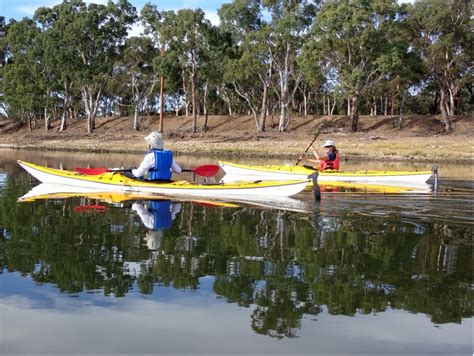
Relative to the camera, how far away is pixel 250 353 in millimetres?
5141

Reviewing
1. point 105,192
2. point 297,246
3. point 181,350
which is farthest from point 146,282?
point 105,192

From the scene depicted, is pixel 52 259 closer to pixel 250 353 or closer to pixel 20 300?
pixel 20 300

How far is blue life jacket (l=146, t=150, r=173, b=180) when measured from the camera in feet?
47.7

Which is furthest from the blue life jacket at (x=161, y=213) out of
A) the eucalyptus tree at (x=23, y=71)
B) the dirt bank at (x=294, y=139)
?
the eucalyptus tree at (x=23, y=71)

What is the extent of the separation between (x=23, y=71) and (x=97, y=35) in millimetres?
10929

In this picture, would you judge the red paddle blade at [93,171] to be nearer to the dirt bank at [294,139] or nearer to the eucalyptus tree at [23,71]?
the dirt bank at [294,139]

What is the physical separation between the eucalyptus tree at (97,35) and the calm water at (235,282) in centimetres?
4166

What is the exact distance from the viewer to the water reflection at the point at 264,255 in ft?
21.4

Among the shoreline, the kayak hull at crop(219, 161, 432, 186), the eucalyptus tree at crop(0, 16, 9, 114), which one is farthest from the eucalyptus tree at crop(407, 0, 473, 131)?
the eucalyptus tree at crop(0, 16, 9, 114)

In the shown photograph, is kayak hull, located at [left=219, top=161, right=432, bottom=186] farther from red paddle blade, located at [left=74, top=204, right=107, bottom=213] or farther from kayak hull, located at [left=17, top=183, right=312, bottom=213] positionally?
red paddle blade, located at [left=74, top=204, right=107, bottom=213]

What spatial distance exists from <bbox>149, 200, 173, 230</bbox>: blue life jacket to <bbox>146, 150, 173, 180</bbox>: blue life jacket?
0.81m

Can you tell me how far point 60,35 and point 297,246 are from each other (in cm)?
4796

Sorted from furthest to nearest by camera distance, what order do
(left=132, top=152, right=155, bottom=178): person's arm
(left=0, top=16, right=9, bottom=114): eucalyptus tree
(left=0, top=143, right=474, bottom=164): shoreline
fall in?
1. (left=0, top=16, right=9, bottom=114): eucalyptus tree
2. (left=0, top=143, right=474, bottom=164): shoreline
3. (left=132, top=152, right=155, bottom=178): person's arm

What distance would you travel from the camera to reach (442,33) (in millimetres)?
44781
